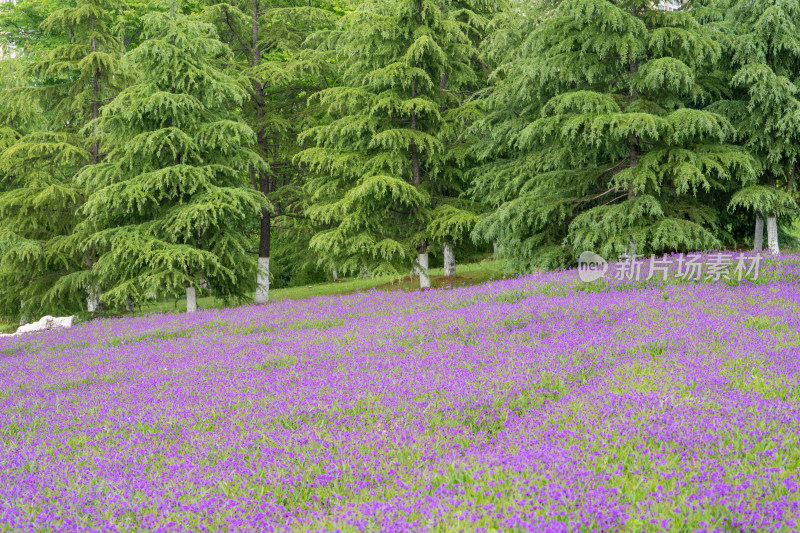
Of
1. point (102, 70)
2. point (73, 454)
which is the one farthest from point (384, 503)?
point (102, 70)

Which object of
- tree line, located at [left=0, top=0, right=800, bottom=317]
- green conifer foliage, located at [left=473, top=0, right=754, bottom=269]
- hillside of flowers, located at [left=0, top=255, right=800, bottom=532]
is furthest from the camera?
tree line, located at [left=0, top=0, right=800, bottom=317]

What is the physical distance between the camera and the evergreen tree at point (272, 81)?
20438mm

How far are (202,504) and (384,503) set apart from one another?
1291mm

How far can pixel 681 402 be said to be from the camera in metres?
5.25

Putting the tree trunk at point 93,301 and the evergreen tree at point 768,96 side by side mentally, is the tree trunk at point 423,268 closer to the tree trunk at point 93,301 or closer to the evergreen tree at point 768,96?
the evergreen tree at point 768,96

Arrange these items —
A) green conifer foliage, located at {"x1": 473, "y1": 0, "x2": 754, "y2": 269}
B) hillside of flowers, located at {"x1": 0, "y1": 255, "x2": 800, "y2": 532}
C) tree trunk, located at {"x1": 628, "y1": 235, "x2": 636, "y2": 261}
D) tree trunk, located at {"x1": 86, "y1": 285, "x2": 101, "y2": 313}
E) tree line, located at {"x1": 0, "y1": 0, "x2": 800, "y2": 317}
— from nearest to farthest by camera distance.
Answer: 1. hillside of flowers, located at {"x1": 0, "y1": 255, "x2": 800, "y2": 532}
2. green conifer foliage, located at {"x1": 473, "y1": 0, "x2": 754, "y2": 269}
3. tree trunk, located at {"x1": 628, "y1": 235, "x2": 636, "y2": 261}
4. tree line, located at {"x1": 0, "y1": 0, "x2": 800, "y2": 317}
5. tree trunk, located at {"x1": 86, "y1": 285, "x2": 101, "y2": 313}

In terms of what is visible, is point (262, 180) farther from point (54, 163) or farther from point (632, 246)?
point (632, 246)

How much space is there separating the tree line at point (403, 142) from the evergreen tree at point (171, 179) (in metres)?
0.08

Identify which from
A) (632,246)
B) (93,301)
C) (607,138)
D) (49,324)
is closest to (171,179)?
(49,324)

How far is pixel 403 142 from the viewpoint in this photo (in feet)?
58.4

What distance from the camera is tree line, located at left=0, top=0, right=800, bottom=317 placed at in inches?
607

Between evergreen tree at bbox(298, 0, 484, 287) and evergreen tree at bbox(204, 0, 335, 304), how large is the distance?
1.96m

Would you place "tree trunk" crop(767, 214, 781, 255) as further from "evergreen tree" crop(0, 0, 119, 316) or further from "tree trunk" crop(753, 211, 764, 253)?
"evergreen tree" crop(0, 0, 119, 316)

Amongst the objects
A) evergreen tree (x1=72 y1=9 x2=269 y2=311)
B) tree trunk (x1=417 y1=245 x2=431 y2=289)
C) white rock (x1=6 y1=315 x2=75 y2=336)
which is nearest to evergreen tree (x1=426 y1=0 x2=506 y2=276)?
tree trunk (x1=417 y1=245 x2=431 y2=289)
